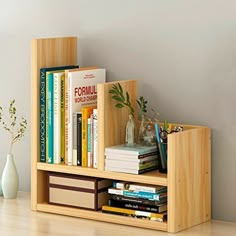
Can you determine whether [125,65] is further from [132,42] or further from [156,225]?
[156,225]

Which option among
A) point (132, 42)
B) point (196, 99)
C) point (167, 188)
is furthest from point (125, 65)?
point (167, 188)

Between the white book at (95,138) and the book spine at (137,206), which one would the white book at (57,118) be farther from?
the book spine at (137,206)

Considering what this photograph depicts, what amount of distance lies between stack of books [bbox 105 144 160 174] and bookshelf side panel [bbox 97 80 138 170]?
0.09 feet

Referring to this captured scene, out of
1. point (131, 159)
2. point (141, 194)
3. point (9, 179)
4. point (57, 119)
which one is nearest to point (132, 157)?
point (131, 159)

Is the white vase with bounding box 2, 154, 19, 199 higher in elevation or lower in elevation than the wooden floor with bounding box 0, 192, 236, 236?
higher

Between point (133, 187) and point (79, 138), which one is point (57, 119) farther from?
point (133, 187)

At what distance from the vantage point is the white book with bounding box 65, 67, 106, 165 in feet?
8.94

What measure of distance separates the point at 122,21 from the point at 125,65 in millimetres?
158

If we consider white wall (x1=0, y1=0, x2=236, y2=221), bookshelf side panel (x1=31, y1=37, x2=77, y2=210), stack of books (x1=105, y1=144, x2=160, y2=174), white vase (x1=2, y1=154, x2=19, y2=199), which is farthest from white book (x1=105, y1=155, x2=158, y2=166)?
white vase (x1=2, y1=154, x2=19, y2=199)

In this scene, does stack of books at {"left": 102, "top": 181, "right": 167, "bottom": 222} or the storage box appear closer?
stack of books at {"left": 102, "top": 181, "right": 167, "bottom": 222}

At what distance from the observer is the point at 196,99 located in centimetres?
273

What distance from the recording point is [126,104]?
2.68m

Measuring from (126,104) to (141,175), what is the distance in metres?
0.26

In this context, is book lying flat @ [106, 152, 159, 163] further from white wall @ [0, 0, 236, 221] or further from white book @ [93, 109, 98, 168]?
white wall @ [0, 0, 236, 221]
